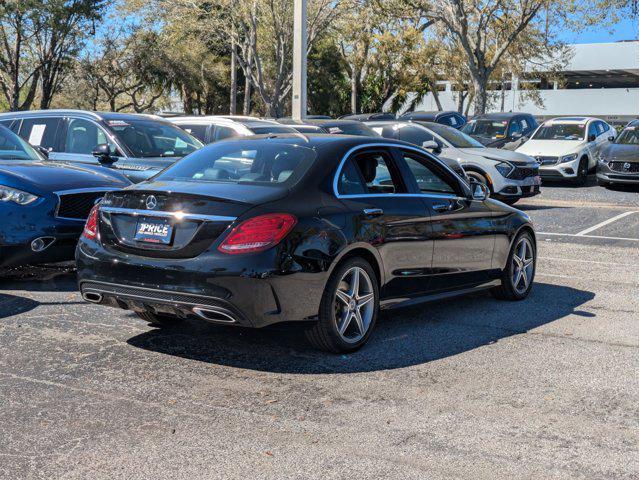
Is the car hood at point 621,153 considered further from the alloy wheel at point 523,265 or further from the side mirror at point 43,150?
the side mirror at point 43,150

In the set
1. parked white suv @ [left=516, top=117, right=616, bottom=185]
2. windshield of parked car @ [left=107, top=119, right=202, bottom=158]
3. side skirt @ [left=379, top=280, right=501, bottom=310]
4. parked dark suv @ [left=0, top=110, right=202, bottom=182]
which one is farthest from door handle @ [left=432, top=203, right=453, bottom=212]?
parked white suv @ [left=516, top=117, right=616, bottom=185]

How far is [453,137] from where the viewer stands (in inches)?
703

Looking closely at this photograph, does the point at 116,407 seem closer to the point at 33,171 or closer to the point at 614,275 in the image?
the point at 33,171

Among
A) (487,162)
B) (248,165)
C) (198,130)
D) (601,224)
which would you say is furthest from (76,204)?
(487,162)

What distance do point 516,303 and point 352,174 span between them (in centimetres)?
261

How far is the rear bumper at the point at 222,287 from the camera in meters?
5.42

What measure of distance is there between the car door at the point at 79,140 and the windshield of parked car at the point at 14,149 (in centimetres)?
140

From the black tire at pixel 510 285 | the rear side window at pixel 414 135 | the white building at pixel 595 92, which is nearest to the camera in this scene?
the black tire at pixel 510 285

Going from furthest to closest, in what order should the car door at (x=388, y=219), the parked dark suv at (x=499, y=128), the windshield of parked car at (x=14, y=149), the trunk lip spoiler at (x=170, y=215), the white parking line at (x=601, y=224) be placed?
the parked dark suv at (x=499, y=128) → the white parking line at (x=601, y=224) → the windshield of parked car at (x=14, y=149) → the car door at (x=388, y=219) → the trunk lip spoiler at (x=170, y=215)

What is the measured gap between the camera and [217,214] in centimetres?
554

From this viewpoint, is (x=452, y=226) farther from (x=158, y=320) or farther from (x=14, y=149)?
(x=14, y=149)

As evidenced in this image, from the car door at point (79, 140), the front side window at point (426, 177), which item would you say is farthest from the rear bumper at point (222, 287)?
the car door at point (79, 140)

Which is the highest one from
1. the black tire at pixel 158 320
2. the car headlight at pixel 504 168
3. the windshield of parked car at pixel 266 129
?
the windshield of parked car at pixel 266 129

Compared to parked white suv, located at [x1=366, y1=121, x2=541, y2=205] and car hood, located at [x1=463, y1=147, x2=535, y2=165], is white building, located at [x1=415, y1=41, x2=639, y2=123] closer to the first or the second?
parked white suv, located at [x1=366, y1=121, x2=541, y2=205]
